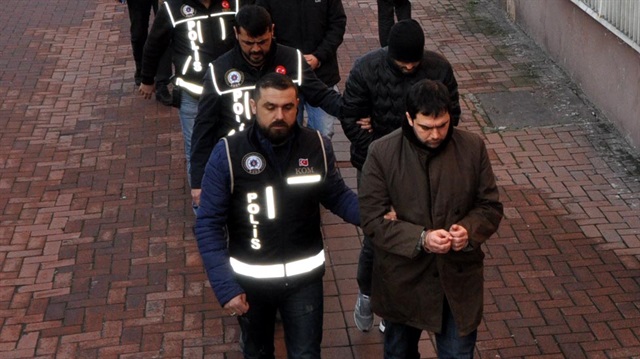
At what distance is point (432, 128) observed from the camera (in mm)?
4734

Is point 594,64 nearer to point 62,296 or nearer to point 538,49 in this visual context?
point 538,49

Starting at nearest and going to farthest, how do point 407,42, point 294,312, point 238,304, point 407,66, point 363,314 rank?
point 238,304 → point 294,312 → point 407,42 → point 407,66 → point 363,314

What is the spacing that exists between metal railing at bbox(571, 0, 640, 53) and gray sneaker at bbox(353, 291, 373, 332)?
3.74 meters

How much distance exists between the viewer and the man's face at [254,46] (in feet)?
19.7

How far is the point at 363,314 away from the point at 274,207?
1654mm

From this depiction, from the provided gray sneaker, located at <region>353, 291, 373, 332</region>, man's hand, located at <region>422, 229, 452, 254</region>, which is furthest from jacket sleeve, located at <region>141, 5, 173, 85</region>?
man's hand, located at <region>422, 229, 452, 254</region>

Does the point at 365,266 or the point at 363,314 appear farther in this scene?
the point at 363,314

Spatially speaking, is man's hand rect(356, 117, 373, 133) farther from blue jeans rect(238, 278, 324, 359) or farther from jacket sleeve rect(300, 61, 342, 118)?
blue jeans rect(238, 278, 324, 359)

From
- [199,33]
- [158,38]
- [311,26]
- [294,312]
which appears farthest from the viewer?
[311,26]

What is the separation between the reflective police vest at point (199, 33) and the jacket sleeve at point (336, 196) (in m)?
2.42

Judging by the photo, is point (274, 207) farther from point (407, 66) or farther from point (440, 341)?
point (407, 66)

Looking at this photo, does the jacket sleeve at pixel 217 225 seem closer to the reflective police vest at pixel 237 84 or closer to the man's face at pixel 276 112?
the man's face at pixel 276 112

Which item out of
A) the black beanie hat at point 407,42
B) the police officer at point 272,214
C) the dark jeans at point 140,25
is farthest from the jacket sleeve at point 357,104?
the dark jeans at point 140,25

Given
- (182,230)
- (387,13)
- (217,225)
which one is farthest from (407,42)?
(387,13)
